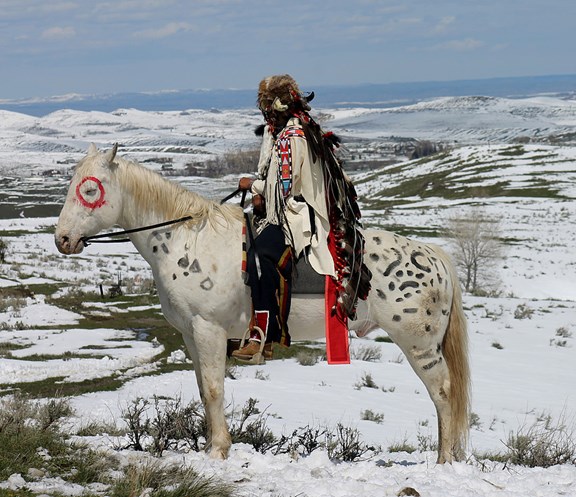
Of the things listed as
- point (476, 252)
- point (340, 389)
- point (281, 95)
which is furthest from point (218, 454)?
point (476, 252)

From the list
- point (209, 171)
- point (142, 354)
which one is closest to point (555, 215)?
point (142, 354)

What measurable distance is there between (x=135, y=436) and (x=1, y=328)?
1163 centimetres

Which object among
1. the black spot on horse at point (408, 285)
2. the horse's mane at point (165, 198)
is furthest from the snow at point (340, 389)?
the horse's mane at point (165, 198)

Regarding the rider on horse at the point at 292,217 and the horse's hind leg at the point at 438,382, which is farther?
the horse's hind leg at the point at 438,382

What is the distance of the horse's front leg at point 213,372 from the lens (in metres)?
6.57

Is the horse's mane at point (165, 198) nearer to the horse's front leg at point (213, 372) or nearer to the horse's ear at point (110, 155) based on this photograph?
the horse's ear at point (110, 155)

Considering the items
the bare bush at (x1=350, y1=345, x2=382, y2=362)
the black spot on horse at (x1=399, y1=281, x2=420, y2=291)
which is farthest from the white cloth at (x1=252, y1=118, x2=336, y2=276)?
the bare bush at (x1=350, y1=345, x2=382, y2=362)

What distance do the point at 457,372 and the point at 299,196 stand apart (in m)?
2.34

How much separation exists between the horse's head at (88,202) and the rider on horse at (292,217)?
1.20 meters

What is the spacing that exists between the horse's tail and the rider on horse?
3.62ft

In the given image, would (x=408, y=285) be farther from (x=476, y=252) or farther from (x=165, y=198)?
(x=476, y=252)

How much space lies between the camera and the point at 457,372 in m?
7.32

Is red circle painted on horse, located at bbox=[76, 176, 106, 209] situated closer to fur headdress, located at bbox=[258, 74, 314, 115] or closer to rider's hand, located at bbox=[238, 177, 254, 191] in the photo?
rider's hand, located at bbox=[238, 177, 254, 191]

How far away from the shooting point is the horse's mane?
6.72m
